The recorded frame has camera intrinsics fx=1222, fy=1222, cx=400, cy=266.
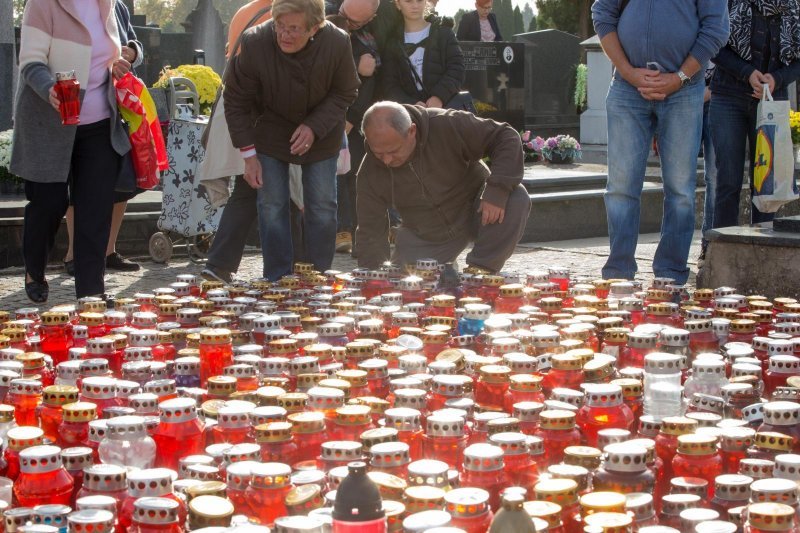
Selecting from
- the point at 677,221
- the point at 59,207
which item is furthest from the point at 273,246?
the point at 677,221

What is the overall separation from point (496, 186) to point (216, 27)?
18.6 meters

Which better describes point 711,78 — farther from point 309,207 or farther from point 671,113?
point 309,207

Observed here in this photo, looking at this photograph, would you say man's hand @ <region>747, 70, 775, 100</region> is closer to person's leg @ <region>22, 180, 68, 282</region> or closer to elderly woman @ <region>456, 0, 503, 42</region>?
person's leg @ <region>22, 180, 68, 282</region>

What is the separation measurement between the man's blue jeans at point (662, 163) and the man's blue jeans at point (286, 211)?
149cm

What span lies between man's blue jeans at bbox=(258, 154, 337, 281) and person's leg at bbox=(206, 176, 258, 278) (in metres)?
0.30

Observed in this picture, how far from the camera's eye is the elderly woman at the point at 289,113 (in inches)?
243

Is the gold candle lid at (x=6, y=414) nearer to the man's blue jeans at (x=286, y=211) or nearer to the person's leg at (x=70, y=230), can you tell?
the man's blue jeans at (x=286, y=211)

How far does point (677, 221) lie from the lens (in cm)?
638

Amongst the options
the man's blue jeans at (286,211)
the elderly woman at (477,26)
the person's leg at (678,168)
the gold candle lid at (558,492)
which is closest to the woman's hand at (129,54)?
the man's blue jeans at (286,211)

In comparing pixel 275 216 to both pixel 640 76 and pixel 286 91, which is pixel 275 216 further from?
pixel 640 76

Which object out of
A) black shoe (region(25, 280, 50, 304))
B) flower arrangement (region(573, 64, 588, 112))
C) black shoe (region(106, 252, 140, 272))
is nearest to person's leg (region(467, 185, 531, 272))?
black shoe (region(25, 280, 50, 304))

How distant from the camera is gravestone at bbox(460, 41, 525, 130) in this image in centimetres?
1652

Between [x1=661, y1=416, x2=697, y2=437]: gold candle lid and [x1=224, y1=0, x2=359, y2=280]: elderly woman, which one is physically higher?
[x1=224, y1=0, x2=359, y2=280]: elderly woman

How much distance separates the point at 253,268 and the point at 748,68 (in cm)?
341
